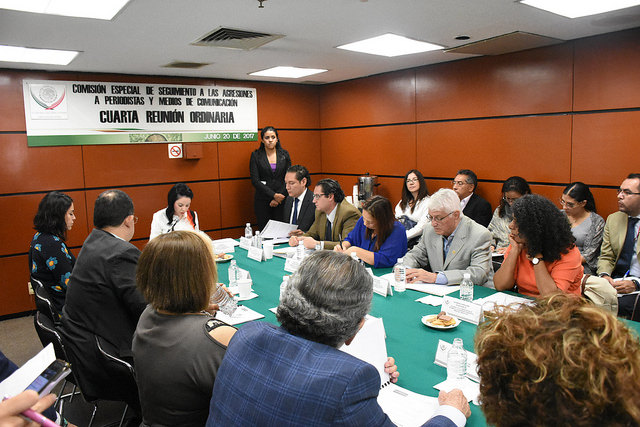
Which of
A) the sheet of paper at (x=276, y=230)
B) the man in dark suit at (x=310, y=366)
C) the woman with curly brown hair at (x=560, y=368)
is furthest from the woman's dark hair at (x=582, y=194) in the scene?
the woman with curly brown hair at (x=560, y=368)

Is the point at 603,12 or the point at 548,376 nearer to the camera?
the point at 548,376

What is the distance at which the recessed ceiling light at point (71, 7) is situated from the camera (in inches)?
107

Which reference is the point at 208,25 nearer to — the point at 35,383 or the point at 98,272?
the point at 98,272

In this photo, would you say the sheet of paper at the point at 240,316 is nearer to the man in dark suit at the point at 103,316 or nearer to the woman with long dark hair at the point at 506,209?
the man in dark suit at the point at 103,316

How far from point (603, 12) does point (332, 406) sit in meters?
3.52

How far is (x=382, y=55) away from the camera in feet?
15.7

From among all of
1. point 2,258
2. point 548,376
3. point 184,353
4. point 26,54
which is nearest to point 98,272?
point 184,353

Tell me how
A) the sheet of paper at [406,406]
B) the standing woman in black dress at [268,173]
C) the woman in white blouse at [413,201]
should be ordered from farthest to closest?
the standing woman in black dress at [268,173] → the woman in white blouse at [413,201] → the sheet of paper at [406,406]

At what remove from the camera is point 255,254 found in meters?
3.80

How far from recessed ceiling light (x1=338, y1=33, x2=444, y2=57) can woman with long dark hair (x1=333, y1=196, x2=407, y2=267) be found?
5.05 ft

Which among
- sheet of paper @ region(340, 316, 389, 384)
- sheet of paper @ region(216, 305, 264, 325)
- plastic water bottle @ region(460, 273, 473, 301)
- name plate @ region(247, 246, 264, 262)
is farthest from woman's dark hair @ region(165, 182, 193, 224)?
sheet of paper @ region(340, 316, 389, 384)

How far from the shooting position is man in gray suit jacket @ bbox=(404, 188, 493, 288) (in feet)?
9.62

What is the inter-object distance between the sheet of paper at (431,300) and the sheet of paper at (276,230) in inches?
83.6

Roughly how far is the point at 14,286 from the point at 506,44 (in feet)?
18.7
